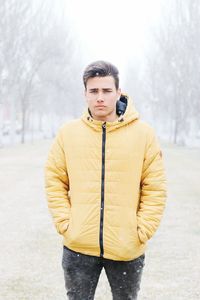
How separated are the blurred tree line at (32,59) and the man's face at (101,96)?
2194 centimetres

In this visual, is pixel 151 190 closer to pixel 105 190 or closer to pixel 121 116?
pixel 105 190

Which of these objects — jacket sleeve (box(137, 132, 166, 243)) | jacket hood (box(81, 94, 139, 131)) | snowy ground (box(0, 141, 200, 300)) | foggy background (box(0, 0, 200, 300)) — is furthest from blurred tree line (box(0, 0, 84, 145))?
jacket sleeve (box(137, 132, 166, 243))

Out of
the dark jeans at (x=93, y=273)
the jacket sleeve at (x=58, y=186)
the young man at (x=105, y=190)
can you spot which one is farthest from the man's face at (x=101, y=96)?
the dark jeans at (x=93, y=273)

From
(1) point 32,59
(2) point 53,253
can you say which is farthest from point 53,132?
(2) point 53,253

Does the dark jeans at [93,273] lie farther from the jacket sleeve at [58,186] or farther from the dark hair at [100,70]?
the dark hair at [100,70]

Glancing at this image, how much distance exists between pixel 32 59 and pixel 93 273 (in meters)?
25.9

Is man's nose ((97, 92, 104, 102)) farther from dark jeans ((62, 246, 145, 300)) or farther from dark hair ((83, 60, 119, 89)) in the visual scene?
dark jeans ((62, 246, 145, 300))

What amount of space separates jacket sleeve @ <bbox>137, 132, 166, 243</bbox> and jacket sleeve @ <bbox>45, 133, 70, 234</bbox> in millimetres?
392

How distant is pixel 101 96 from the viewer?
2416 mm

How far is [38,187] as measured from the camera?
11.3 metres

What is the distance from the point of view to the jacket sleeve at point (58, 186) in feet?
8.07

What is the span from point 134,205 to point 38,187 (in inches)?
357

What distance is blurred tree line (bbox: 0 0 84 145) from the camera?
941 inches

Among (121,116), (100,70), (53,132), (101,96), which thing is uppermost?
(100,70)
